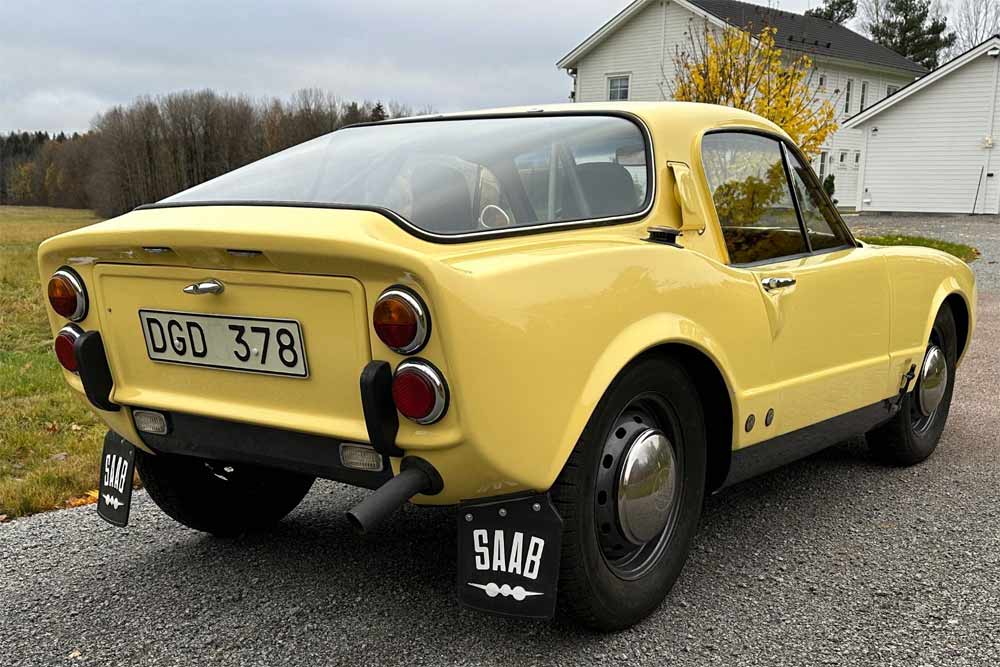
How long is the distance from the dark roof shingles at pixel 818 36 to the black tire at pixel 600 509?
99.9ft

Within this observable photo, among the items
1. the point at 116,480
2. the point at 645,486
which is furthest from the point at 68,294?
the point at 645,486

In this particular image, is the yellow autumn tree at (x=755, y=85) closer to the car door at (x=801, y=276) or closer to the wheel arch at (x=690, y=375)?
the car door at (x=801, y=276)

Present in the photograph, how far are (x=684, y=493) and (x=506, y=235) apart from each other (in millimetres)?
1103

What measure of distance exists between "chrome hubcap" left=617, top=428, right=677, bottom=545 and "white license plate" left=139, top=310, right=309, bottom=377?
0.99m

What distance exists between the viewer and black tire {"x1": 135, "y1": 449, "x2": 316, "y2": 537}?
11.1ft

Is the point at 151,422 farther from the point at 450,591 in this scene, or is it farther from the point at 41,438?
the point at 41,438

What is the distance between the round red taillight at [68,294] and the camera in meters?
2.78

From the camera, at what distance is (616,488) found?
8.92ft

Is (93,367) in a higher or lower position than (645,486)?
higher

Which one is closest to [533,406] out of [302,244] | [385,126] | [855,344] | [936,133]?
[302,244]

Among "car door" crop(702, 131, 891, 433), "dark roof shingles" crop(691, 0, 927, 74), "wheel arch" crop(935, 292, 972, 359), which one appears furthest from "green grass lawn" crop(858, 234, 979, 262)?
"dark roof shingles" crop(691, 0, 927, 74)

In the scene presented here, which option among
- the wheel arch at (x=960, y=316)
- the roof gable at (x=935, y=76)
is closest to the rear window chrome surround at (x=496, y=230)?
the wheel arch at (x=960, y=316)

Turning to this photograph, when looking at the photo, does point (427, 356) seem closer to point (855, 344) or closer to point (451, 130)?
point (451, 130)

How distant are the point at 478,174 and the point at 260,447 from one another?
1061 millimetres
